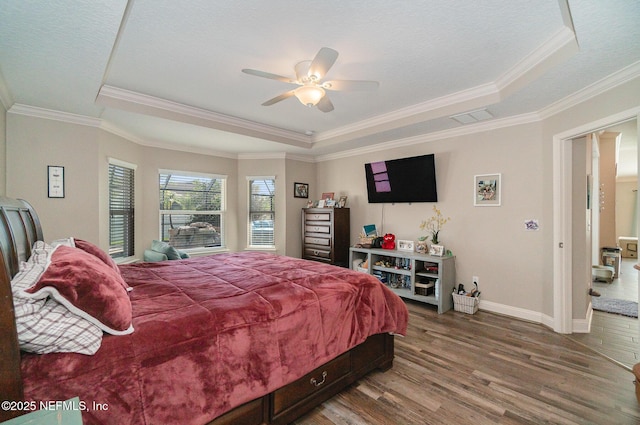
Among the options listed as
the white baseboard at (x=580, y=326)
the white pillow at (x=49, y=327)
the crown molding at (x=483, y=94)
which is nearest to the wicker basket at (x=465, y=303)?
the white baseboard at (x=580, y=326)

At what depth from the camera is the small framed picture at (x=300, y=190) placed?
5660 mm

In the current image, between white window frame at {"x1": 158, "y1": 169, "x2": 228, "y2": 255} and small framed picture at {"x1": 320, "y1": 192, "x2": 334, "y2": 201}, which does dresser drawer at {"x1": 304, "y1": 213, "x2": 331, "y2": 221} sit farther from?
white window frame at {"x1": 158, "y1": 169, "x2": 228, "y2": 255}

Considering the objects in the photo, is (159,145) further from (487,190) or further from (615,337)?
(615,337)

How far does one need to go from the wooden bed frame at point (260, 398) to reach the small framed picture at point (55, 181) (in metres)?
1.40

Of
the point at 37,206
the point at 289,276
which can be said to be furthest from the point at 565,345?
the point at 37,206

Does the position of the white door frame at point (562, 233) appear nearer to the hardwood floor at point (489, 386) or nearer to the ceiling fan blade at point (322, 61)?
the hardwood floor at point (489, 386)

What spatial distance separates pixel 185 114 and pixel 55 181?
1.64 m

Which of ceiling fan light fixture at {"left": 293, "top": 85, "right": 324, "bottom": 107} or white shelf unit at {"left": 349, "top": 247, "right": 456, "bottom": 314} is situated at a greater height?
ceiling fan light fixture at {"left": 293, "top": 85, "right": 324, "bottom": 107}

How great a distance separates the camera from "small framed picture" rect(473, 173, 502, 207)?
362cm

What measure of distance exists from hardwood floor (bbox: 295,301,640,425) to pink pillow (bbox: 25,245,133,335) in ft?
4.35

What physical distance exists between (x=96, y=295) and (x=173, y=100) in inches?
116

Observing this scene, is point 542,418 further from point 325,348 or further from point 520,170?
point 520,170

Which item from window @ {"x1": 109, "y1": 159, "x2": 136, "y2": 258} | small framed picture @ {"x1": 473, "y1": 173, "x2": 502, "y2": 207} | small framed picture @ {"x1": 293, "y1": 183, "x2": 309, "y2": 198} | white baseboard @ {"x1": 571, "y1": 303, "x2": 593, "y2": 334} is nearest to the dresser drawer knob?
white baseboard @ {"x1": 571, "y1": 303, "x2": 593, "y2": 334}

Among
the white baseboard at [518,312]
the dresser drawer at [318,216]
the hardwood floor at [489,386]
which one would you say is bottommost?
the hardwood floor at [489,386]
